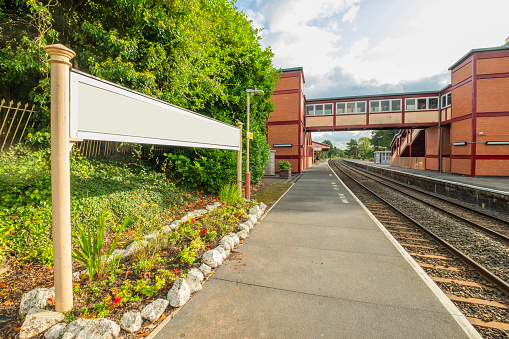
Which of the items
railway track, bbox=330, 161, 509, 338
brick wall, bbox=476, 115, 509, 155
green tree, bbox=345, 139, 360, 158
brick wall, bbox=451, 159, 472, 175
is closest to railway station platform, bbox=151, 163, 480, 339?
railway track, bbox=330, 161, 509, 338

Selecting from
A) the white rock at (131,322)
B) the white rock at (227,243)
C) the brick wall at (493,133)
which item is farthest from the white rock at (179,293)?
the brick wall at (493,133)

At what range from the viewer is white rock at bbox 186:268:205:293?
10.6 feet

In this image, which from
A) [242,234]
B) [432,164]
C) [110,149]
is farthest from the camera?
[432,164]

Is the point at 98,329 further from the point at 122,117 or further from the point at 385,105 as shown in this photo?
the point at 385,105

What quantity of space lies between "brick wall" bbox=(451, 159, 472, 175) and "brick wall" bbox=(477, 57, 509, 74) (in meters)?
7.77

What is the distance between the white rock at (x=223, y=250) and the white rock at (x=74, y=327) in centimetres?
213

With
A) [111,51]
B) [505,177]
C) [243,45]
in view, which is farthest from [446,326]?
[505,177]

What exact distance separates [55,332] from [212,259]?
2.07 metres

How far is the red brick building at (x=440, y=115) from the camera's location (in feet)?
62.5

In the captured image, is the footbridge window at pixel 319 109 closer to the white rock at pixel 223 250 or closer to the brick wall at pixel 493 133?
the brick wall at pixel 493 133

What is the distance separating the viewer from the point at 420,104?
86.5 ft

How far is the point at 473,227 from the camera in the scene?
23.2 ft

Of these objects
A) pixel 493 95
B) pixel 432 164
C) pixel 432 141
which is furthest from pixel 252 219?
pixel 432 141

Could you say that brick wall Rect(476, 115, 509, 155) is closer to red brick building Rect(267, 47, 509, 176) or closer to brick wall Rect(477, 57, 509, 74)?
red brick building Rect(267, 47, 509, 176)
